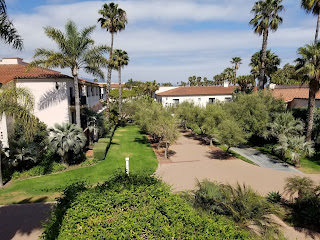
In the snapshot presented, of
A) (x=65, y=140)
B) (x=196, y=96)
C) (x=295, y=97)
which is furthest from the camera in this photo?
(x=196, y=96)

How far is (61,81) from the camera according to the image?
19.1m

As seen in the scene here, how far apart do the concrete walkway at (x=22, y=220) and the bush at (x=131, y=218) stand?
4484 millimetres

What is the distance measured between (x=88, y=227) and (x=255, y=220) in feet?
18.3

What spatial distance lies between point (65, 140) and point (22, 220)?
701 centimetres

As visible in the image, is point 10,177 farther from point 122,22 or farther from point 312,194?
point 122,22

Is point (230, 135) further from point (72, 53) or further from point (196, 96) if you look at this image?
point (196, 96)

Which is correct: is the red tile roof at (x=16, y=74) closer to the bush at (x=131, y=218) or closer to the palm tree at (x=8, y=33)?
the palm tree at (x=8, y=33)

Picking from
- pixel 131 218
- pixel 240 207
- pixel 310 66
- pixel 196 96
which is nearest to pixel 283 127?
pixel 310 66

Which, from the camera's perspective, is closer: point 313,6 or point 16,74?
point 16,74

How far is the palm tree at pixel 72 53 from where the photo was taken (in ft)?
54.9

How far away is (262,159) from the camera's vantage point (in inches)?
746

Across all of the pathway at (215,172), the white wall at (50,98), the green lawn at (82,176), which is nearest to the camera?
the green lawn at (82,176)

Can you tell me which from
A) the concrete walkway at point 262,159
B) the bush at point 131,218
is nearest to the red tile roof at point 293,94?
the concrete walkway at point 262,159

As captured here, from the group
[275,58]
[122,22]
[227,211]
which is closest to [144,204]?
[227,211]
